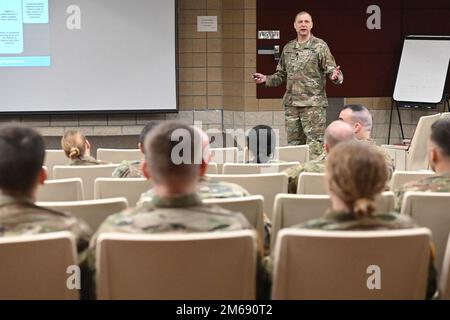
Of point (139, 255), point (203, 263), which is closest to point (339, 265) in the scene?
point (203, 263)

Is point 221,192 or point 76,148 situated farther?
point 76,148

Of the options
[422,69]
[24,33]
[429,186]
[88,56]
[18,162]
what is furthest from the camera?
[422,69]

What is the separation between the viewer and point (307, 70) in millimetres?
7469

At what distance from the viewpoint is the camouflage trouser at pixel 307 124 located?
7.53m

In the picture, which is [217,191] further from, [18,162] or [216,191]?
[18,162]

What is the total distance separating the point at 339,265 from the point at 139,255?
1.94 feet

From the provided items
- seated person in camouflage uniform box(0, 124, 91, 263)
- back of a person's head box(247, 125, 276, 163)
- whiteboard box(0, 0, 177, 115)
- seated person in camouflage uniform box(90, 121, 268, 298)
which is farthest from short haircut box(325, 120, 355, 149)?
whiteboard box(0, 0, 177, 115)

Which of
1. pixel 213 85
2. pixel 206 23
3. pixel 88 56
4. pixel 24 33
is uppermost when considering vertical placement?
pixel 206 23

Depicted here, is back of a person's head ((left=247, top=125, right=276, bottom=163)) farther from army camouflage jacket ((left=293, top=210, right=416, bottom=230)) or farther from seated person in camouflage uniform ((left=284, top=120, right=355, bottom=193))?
army camouflage jacket ((left=293, top=210, right=416, bottom=230))

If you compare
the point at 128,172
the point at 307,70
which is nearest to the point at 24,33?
the point at 307,70

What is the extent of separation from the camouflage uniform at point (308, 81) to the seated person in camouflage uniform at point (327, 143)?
10.2 ft

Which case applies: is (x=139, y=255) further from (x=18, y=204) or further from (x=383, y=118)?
(x=383, y=118)

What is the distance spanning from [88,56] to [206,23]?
4.92ft

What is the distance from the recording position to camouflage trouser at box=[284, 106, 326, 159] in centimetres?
753
